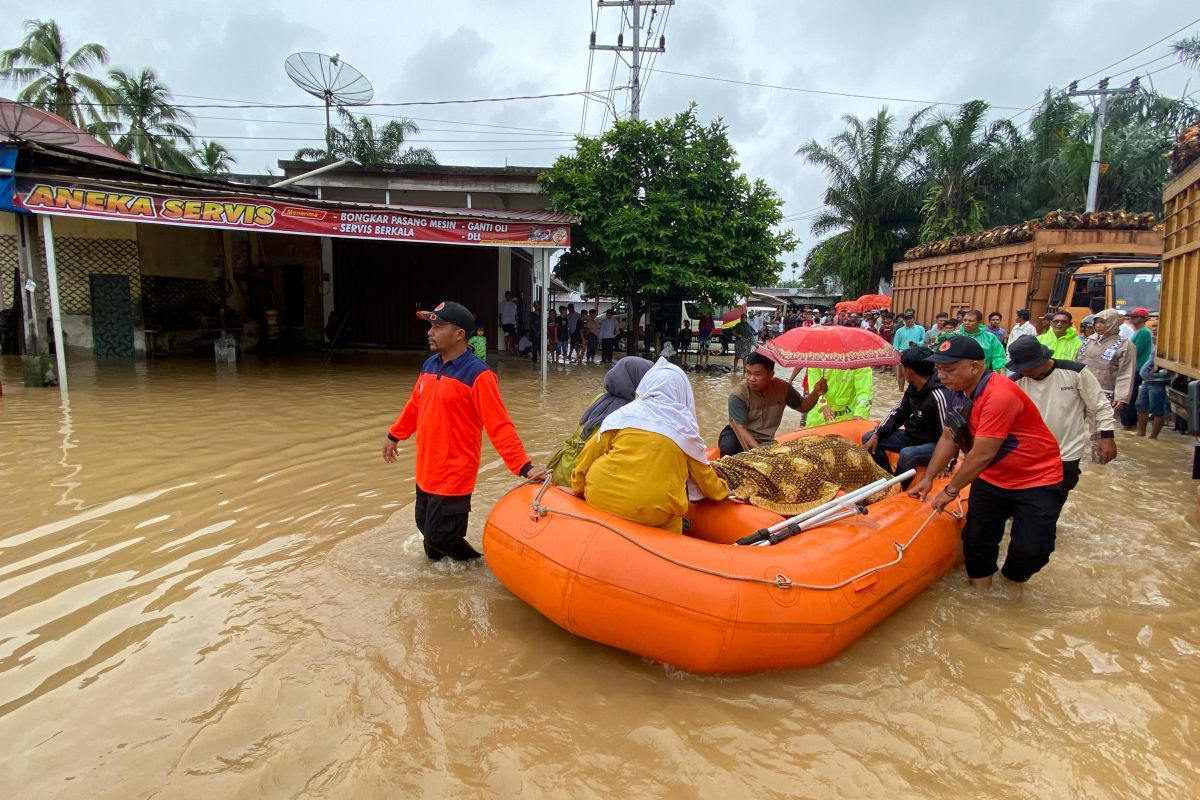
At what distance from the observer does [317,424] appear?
7750mm

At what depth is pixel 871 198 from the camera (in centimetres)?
2778

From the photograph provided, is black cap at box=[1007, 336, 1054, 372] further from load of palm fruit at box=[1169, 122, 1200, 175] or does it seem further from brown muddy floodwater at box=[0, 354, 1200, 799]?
load of palm fruit at box=[1169, 122, 1200, 175]

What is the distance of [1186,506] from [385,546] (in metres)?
6.13

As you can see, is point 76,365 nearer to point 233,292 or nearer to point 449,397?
point 233,292

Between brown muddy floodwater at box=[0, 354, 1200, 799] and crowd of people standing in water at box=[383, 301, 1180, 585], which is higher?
crowd of people standing in water at box=[383, 301, 1180, 585]

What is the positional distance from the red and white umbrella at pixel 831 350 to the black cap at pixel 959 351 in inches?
41.0

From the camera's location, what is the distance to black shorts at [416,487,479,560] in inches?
142

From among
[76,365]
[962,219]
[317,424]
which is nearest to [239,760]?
[317,424]

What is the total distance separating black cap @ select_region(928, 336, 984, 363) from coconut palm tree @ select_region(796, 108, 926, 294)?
1064 inches

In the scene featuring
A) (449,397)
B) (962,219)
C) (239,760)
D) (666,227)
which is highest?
(962,219)

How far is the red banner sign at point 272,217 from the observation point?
8680mm

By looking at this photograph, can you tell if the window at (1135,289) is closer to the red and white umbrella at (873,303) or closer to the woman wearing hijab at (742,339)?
the woman wearing hijab at (742,339)

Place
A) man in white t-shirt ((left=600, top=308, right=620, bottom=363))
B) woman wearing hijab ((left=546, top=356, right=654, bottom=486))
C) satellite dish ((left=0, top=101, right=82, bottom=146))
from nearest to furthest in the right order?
woman wearing hijab ((left=546, top=356, right=654, bottom=486))
satellite dish ((left=0, top=101, right=82, bottom=146))
man in white t-shirt ((left=600, top=308, right=620, bottom=363))

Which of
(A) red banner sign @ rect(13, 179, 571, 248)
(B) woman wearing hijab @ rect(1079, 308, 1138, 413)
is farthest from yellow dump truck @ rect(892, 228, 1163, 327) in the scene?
(A) red banner sign @ rect(13, 179, 571, 248)
